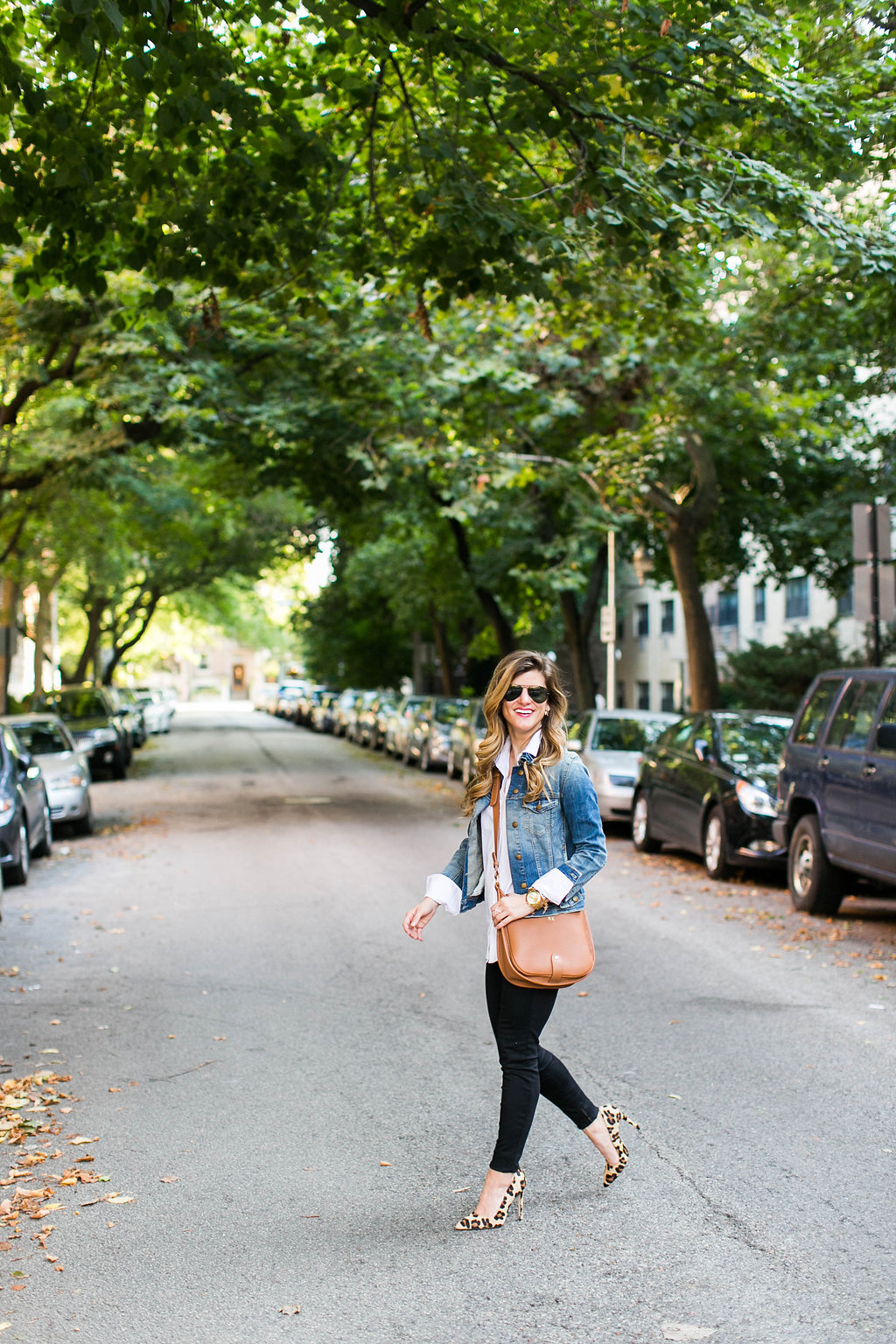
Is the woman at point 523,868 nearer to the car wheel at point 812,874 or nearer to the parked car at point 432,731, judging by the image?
the car wheel at point 812,874

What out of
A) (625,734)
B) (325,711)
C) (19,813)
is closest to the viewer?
(19,813)

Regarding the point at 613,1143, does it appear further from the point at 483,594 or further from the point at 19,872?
the point at 483,594

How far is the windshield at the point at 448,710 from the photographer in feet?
95.3

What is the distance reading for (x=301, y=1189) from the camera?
475 cm

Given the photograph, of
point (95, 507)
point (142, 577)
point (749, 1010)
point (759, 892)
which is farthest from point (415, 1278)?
point (142, 577)

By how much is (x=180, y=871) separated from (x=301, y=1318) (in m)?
10.3

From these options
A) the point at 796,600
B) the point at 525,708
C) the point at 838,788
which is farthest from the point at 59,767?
the point at 796,600

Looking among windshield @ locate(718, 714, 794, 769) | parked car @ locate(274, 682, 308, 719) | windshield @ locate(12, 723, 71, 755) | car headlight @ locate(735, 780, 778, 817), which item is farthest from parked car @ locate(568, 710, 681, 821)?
parked car @ locate(274, 682, 308, 719)

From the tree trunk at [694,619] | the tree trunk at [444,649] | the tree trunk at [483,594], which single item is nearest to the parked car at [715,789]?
the tree trunk at [694,619]

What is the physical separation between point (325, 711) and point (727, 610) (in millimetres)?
15284

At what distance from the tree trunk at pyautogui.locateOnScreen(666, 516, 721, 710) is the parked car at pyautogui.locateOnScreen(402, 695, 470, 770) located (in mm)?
7963

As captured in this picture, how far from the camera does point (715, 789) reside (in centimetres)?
1308

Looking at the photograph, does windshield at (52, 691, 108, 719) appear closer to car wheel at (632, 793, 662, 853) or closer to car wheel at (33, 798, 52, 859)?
car wheel at (33, 798, 52, 859)

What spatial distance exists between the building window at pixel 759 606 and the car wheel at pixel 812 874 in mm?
31830
